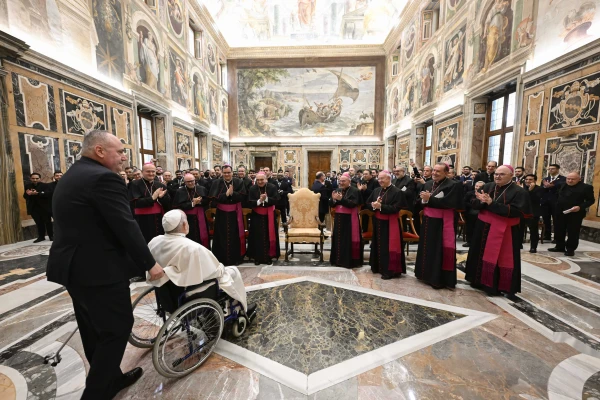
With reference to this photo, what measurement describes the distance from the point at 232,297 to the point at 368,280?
259cm

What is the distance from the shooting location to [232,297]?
98.3 inches

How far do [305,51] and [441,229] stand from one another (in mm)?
19329

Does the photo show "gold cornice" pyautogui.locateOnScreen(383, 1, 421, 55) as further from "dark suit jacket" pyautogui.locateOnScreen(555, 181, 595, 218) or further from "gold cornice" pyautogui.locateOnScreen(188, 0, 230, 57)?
"dark suit jacket" pyautogui.locateOnScreen(555, 181, 595, 218)

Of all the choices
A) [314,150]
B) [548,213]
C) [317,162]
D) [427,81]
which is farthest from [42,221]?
[317,162]

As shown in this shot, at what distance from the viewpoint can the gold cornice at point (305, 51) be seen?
62.6 feet

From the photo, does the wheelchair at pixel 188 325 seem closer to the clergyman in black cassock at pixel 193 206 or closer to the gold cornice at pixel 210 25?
the clergyman in black cassock at pixel 193 206

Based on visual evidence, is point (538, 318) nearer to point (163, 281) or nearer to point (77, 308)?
point (163, 281)

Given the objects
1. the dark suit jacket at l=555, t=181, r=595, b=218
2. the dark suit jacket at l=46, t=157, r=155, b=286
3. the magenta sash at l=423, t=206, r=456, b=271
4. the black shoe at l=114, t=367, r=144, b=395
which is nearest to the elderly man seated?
the dark suit jacket at l=46, t=157, r=155, b=286

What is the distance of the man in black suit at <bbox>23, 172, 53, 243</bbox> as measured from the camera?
19.3 ft

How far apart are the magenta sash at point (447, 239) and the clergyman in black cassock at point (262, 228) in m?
2.95

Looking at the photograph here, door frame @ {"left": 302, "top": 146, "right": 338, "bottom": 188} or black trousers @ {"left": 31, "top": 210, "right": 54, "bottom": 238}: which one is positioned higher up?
door frame @ {"left": 302, "top": 146, "right": 338, "bottom": 188}

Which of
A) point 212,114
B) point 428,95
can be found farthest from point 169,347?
point 212,114

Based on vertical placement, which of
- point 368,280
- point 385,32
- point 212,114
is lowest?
point 368,280

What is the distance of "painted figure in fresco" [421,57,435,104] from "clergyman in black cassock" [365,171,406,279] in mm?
10604
